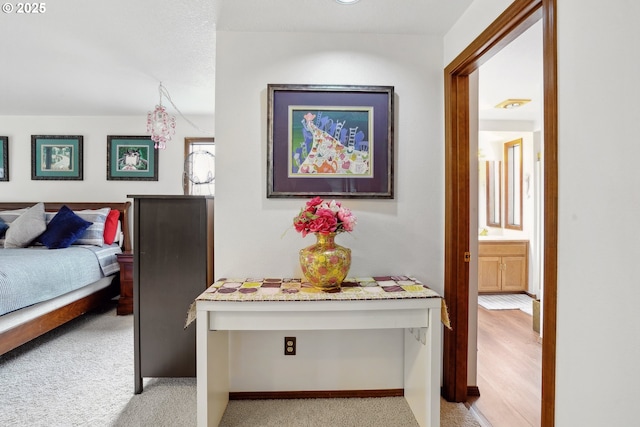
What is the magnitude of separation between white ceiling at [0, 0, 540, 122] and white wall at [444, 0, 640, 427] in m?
0.93

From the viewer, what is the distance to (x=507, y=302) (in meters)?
4.22

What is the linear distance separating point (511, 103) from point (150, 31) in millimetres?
3625

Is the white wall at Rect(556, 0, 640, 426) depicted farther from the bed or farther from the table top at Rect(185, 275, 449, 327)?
the bed

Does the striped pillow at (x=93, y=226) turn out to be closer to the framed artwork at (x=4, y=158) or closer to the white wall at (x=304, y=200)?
the framed artwork at (x=4, y=158)

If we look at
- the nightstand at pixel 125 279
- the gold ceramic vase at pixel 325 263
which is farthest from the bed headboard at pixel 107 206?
the gold ceramic vase at pixel 325 263

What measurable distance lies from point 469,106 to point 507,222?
345cm

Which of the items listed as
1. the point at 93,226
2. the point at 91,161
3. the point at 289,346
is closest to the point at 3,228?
the point at 93,226

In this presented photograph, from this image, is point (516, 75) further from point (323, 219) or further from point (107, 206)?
point (107, 206)

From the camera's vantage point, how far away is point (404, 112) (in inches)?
84.0

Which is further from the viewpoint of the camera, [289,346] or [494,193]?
[494,193]

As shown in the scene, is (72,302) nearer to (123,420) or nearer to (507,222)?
(123,420)

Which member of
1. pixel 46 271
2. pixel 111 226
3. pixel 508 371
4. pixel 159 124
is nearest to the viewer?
pixel 508 371

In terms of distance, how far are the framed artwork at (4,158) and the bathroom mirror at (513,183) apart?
6783 millimetres

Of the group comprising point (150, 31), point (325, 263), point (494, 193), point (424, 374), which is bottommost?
point (424, 374)
